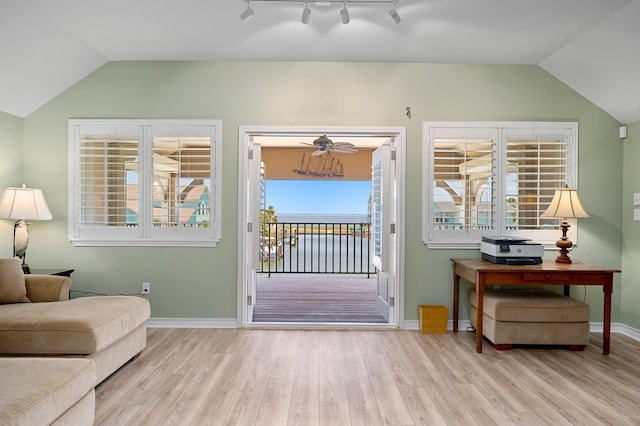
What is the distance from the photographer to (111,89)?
14.0 feet

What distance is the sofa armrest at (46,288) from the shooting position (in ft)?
10.8

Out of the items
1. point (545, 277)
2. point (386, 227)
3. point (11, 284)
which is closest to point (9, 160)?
point (11, 284)

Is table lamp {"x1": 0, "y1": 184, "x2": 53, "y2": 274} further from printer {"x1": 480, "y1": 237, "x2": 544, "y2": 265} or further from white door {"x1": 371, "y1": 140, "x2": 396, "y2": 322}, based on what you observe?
printer {"x1": 480, "y1": 237, "x2": 544, "y2": 265}

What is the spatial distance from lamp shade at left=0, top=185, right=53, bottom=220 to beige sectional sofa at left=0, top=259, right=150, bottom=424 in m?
0.64

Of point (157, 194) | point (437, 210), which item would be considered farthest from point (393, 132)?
point (157, 194)

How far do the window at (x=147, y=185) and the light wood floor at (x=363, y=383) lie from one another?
3.44ft

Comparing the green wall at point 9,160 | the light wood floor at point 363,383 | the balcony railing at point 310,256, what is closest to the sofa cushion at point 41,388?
the light wood floor at point 363,383

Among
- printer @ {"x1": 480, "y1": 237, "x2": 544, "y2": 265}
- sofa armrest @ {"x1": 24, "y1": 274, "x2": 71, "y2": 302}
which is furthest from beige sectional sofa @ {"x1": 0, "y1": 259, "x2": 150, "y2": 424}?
printer @ {"x1": 480, "y1": 237, "x2": 544, "y2": 265}

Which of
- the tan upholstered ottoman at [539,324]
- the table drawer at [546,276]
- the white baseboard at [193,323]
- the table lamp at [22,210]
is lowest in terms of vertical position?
the white baseboard at [193,323]

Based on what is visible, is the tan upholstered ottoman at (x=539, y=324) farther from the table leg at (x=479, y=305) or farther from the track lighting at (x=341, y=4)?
the track lighting at (x=341, y=4)

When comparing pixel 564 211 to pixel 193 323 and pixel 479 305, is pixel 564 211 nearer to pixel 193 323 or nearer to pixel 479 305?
pixel 479 305

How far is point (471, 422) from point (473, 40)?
313 centimetres

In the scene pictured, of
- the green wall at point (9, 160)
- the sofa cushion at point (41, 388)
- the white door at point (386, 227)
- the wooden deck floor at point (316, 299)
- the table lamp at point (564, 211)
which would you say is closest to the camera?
Answer: the sofa cushion at point (41, 388)

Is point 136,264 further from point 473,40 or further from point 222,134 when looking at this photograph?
point 473,40
